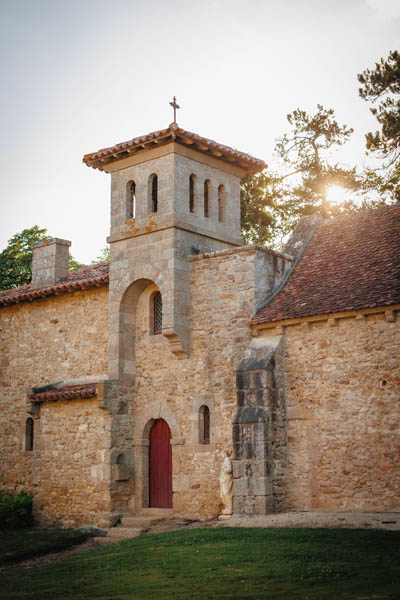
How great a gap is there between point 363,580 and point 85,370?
12431 mm

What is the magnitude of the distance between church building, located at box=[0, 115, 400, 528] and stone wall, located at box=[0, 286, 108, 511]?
59 millimetres

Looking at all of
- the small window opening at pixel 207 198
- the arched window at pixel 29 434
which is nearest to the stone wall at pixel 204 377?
the small window opening at pixel 207 198

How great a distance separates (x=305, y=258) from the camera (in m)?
18.8

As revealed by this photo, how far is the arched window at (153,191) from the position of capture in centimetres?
1941

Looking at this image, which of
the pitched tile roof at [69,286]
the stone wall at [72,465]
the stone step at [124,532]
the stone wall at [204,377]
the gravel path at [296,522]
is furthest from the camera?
the pitched tile roof at [69,286]

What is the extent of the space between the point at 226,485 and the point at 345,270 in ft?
18.3

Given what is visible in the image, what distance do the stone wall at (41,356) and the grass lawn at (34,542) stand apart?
122 centimetres

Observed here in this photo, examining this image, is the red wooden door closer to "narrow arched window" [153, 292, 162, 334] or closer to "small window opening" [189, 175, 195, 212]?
"narrow arched window" [153, 292, 162, 334]

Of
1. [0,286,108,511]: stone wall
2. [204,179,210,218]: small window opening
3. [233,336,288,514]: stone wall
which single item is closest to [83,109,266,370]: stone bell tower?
[204,179,210,218]: small window opening

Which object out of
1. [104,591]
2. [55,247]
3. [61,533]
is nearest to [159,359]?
[61,533]

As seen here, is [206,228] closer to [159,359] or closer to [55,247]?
[159,359]

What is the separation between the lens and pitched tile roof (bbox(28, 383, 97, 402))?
19.0 meters

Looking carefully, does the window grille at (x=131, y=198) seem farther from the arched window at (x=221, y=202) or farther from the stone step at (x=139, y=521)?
the stone step at (x=139, y=521)

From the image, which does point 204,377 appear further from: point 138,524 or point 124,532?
point 124,532
